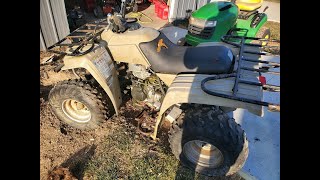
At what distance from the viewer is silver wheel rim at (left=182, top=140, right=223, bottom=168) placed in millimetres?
3240

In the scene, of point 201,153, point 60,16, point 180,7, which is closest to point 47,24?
point 60,16

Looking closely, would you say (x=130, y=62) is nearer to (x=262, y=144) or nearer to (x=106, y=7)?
(x=262, y=144)

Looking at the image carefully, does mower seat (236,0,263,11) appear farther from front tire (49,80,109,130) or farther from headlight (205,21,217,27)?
front tire (49,80,109,130)

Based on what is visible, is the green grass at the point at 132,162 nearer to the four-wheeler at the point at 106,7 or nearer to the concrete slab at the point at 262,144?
the concrete slab at the point at 262,144

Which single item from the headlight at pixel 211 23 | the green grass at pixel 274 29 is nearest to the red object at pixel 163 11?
the green grass at pixel 274 29

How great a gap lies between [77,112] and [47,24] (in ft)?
9.97

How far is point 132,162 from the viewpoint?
3.45 meters

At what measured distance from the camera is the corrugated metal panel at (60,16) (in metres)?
5.86

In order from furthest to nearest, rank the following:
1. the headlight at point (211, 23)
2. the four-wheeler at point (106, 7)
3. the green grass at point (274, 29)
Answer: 1. the four-wheeler at point (106, 7)
2. the green grass at point (274, 29)
3. the headlight at point (211, 23)

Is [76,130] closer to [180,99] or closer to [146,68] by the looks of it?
[146,68]

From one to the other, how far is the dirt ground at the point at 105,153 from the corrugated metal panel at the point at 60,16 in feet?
8.82

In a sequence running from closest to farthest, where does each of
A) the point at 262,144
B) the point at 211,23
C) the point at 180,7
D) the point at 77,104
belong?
1. the point at 262,144
2. the point at 77,104
3. the point at 211,23
4. the point at 180,7

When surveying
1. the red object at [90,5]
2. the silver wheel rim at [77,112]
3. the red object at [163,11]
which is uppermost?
the red object at [90,5]

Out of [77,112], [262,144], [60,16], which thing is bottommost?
[262,144]
